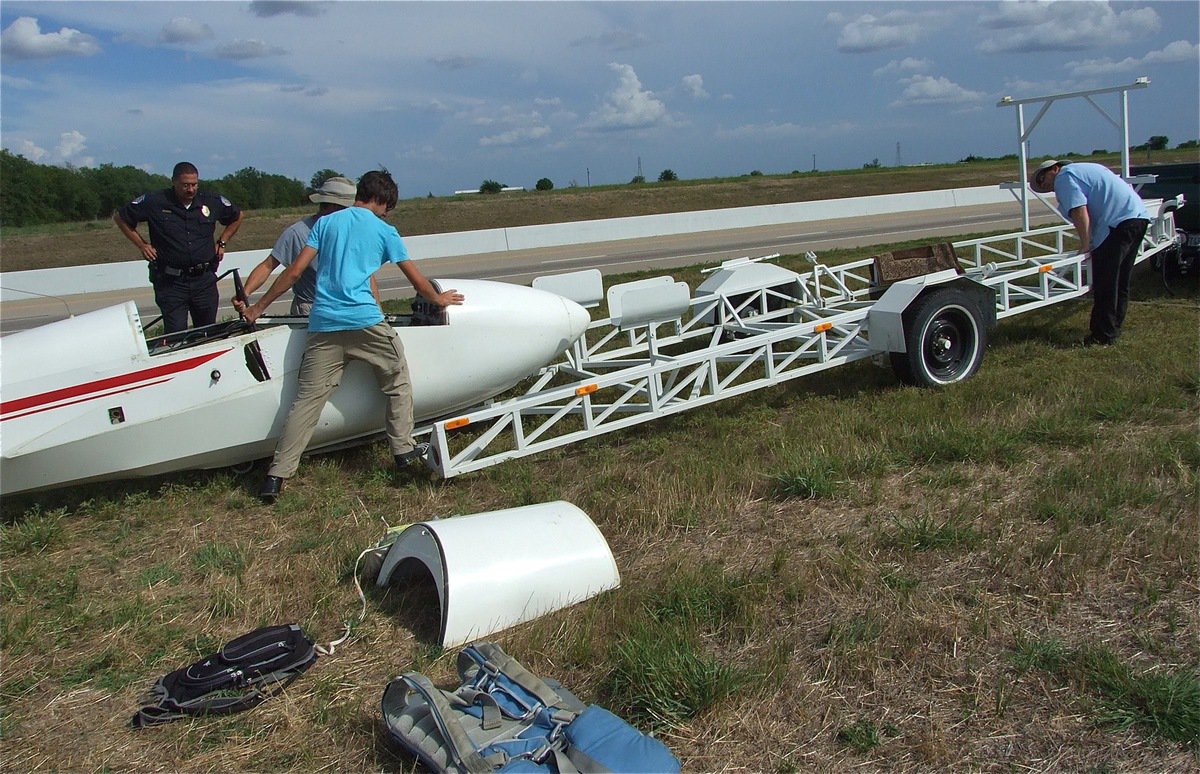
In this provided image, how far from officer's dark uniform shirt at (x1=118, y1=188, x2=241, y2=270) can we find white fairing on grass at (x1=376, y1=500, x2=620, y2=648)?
12.9 ft

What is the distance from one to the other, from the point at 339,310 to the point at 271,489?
1182mm

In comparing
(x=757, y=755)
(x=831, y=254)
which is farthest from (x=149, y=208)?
(x=831, y=254)

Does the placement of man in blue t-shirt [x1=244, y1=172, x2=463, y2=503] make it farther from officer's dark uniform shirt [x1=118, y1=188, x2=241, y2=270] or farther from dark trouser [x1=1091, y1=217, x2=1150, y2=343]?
dark trouser [x1=1091, y1=217, x2=1150, y2=343]

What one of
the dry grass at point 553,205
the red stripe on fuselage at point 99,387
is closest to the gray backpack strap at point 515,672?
the red stripe on fuselage at point 99,387

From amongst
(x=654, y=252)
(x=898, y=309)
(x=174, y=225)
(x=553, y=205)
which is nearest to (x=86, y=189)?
(x=553, y=205)

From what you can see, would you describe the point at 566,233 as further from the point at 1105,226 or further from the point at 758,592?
the point at 758,592

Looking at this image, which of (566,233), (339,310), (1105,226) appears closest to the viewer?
(339,310)

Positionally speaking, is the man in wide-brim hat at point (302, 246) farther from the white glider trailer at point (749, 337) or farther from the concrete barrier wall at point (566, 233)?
the concrete barrier wall at point (566, 233)

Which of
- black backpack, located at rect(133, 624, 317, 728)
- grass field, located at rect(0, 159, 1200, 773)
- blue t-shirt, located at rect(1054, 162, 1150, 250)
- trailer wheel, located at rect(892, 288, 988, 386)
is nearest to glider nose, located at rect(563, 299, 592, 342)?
grass field, located at rect(0, 159, 1200, 773)

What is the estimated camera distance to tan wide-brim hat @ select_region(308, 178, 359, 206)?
5469 mm

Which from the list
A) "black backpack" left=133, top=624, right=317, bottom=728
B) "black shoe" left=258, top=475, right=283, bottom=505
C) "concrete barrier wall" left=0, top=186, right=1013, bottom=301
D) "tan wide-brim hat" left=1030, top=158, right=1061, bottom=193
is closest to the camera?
"black backpack" left=133, top=624, right=317, bottom=728

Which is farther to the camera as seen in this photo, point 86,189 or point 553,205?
point 86,189

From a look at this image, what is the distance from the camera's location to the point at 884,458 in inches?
198

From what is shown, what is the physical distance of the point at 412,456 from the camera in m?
5.44
